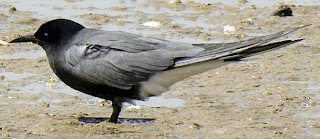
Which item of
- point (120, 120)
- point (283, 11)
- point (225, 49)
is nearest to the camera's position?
point (225, 49)

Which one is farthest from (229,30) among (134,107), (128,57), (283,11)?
(128,57)

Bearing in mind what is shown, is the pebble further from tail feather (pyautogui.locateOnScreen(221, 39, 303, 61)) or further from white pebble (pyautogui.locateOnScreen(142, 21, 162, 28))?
tail feather (pyautogui.locateOnScreen(221, 39, 303, 61))

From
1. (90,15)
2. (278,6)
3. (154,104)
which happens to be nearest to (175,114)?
(154,104)

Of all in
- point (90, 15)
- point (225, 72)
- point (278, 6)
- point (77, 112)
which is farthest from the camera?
point (278, 6)

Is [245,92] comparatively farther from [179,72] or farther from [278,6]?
[278,6]

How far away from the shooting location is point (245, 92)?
8.58 metres

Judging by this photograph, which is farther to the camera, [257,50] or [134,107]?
[134,107]

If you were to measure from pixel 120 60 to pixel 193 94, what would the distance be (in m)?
1.22

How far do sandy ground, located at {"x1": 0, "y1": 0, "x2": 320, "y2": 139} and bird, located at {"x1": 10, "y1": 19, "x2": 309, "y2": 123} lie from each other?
12.1 inches

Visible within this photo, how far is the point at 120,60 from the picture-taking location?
24.7ft

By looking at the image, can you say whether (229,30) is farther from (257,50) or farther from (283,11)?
(257,50)

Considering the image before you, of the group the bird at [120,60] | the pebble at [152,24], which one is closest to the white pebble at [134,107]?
the bird at [120,60]

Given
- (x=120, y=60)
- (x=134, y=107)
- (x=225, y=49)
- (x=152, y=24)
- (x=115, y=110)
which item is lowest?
(x=152, y=24)

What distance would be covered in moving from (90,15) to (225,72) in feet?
8.71
